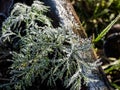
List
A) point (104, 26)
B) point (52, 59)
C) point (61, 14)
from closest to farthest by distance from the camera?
point (52, 59), point (61, 14), point (104, 26)

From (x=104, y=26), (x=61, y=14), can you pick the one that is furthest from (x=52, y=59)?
(x=104, y=26)

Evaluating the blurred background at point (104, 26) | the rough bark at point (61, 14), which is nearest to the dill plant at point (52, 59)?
the rough bark at point (61, 14)

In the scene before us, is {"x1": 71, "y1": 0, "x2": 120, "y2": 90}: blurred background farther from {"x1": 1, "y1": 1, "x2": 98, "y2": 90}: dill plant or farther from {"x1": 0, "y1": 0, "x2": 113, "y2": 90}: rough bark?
{"x1": 1, "y1": 1, "x2": 98, "y2": 90}: dill plant

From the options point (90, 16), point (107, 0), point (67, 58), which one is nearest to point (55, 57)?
point (67, 58)

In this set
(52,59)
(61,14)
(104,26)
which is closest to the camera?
(52,59)

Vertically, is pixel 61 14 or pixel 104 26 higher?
pixel 61 14

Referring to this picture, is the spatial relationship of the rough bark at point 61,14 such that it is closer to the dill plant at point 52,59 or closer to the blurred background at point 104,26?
the dill plant at point 52,59

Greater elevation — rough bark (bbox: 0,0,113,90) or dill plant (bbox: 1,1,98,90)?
rough bark (bbox: 0,0,113,90)

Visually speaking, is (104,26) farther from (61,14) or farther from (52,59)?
(52,59)

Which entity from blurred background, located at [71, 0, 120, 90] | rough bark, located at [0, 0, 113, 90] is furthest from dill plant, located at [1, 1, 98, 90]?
blurred background, located at [71, 0, 120, 90]

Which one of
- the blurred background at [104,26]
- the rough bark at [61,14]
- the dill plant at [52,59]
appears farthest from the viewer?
the blurred background at [104,26]

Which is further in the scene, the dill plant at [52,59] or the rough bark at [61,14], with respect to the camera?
the rough bark at [61,14]
